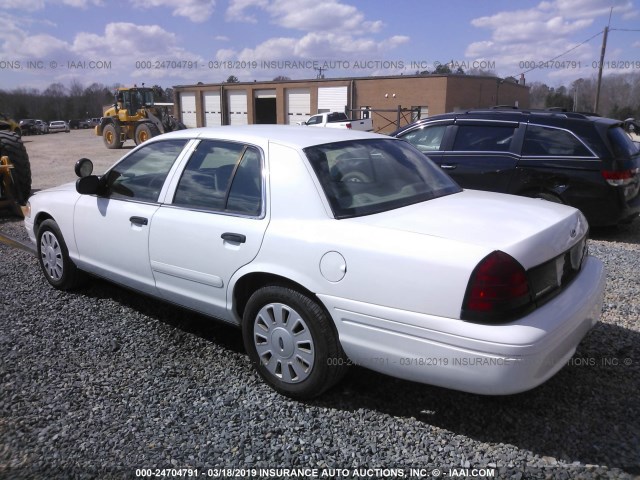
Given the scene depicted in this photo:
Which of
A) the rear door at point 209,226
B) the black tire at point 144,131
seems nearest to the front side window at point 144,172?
the rear door at point 209,226

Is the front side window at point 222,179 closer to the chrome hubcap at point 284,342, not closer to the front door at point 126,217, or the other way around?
the front door at point 126,217

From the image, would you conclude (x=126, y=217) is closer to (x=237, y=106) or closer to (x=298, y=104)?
(x=298, y=104)

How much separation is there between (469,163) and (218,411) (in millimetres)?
5444

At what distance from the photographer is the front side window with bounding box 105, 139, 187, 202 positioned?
3934 millimetres

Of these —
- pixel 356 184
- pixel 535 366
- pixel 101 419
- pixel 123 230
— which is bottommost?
pixel 101 419

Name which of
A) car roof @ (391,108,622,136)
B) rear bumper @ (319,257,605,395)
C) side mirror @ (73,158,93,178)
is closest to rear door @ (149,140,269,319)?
rear bumper @ (319,257,605,395)

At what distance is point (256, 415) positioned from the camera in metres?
3.01

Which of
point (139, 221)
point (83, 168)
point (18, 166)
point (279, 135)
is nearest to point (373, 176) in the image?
point (279, 135)

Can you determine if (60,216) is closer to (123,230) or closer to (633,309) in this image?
(123,230)

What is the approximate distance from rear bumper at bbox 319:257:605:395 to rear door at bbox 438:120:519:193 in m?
4.41

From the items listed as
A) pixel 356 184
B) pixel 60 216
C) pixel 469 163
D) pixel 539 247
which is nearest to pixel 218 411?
pixel 356 184

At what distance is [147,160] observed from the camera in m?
4.20

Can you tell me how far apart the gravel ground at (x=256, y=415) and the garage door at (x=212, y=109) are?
48.0 meters

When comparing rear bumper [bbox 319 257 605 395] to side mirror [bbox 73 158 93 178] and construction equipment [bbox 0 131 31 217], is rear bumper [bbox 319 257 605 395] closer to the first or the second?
side mirror [bbox 73 158 93 178]
